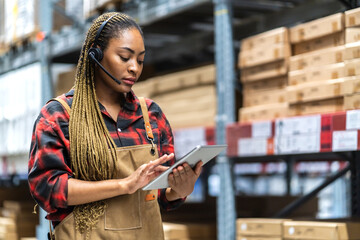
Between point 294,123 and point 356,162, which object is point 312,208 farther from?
point 294,123

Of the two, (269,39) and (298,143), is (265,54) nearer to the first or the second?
(269,39)

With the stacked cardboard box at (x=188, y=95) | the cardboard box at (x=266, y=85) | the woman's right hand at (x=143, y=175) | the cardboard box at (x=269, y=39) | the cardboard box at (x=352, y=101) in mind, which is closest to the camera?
the woman's right hand at (x=143, y=175)

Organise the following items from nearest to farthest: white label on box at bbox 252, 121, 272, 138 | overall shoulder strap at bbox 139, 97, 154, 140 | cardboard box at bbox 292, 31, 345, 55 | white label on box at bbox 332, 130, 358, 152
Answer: overall shoulder strap at bbox 139, 97, 154, 140
white label on box at bbox 332, 130, 358, 152
cardboard box at bbox 292, 31, 345, 55
white label on box at bbox 252, 121, 272, 138

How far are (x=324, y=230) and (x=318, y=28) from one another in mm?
1167

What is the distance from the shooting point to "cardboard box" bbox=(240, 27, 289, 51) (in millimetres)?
3587

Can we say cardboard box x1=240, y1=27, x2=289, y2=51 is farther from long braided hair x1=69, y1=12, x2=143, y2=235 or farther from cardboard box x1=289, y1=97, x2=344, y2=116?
long braided hair x1=69, y1=12, x2=143, y2=235

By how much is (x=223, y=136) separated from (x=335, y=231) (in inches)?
39.8

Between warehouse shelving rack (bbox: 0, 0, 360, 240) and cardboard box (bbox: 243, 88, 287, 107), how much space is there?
133mm

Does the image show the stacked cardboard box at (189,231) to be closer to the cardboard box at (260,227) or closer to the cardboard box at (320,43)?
the cardboard box at (260,227)

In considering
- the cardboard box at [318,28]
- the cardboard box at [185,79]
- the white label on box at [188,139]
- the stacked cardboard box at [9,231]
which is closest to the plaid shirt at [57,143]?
the cardboard box at [318,28]

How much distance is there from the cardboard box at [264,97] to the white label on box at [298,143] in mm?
337

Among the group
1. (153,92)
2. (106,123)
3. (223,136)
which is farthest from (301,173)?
(106,123)

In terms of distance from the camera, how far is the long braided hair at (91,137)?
1.78m

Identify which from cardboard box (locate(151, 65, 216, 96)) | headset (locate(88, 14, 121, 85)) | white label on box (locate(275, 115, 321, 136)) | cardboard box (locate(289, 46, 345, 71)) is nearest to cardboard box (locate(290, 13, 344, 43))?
cardboard box (locate(289, 46, 345, 71))
